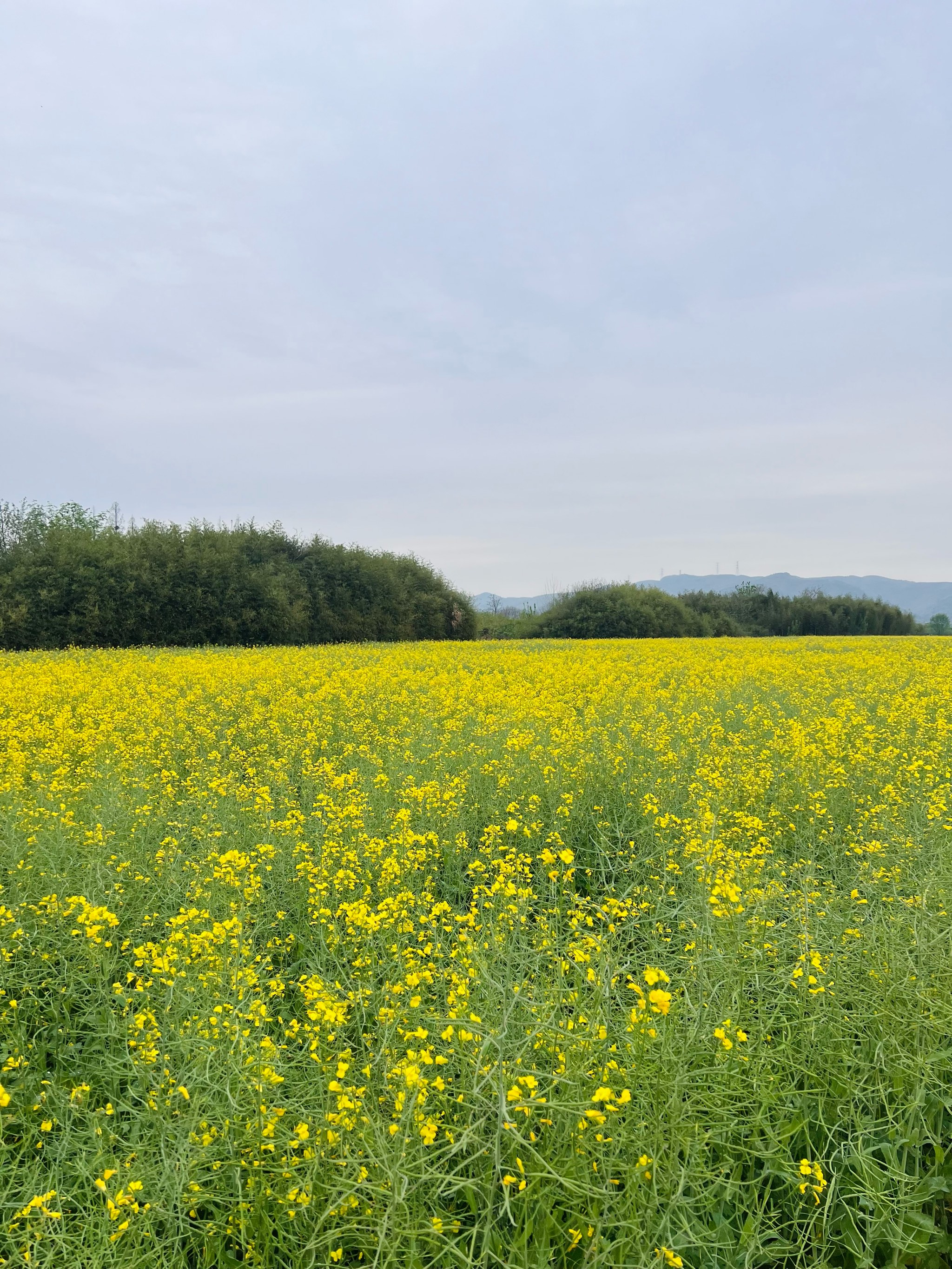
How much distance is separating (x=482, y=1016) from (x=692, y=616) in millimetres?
52207

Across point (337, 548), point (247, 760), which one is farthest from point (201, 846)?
point (337, 548)

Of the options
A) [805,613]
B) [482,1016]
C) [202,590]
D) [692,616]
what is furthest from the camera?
[805,613]

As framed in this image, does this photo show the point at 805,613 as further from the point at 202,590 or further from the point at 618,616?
the point at 202,590

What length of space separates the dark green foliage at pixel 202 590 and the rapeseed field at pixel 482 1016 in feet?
88.3

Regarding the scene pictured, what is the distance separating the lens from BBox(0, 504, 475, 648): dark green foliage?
30.3 metres

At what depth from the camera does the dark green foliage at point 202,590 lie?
99.5ft

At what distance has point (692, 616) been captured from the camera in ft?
172

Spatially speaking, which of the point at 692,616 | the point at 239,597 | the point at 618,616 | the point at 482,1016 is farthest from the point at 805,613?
the point at 482,1016

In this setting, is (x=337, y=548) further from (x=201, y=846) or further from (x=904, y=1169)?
(x=904, y=1169)

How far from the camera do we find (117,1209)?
7.29 ft

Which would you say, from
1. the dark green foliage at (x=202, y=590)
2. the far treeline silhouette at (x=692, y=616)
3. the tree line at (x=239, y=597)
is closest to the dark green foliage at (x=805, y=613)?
the far treeline silhouette at (x=692, y=616)

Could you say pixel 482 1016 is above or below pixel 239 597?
below

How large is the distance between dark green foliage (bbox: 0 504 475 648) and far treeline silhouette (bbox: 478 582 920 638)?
23.6 ft

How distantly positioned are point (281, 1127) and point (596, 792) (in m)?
4.51
